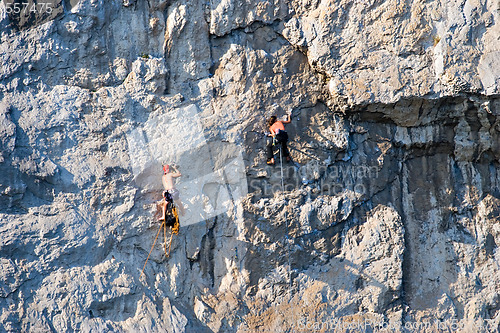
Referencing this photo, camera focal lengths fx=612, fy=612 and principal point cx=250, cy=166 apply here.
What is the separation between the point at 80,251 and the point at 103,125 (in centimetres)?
239

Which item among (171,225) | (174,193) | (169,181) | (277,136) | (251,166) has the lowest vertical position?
(171,225)

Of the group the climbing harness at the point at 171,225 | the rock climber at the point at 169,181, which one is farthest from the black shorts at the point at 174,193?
the climbing harness at the point at 171,225

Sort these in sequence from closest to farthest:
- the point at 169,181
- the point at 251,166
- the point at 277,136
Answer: the point at 169,181
the point at 277,136
the point at 251,166

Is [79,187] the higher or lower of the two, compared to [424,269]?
higher

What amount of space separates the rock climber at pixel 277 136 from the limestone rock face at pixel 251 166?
19 centimetres

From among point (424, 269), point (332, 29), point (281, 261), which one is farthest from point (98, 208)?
point (424, 269)

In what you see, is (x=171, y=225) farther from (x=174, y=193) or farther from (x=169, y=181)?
(x=169, y=181)

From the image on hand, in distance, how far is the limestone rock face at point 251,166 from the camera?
11.3 m

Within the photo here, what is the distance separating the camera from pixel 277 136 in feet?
38.2

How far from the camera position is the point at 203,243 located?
39.1ft

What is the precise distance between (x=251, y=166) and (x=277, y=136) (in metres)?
0.85

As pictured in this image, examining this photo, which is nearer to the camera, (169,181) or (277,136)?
(169,181)

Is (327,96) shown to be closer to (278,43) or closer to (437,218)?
(278,43)

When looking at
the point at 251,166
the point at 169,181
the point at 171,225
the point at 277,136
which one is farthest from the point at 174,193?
the point at 277,136
